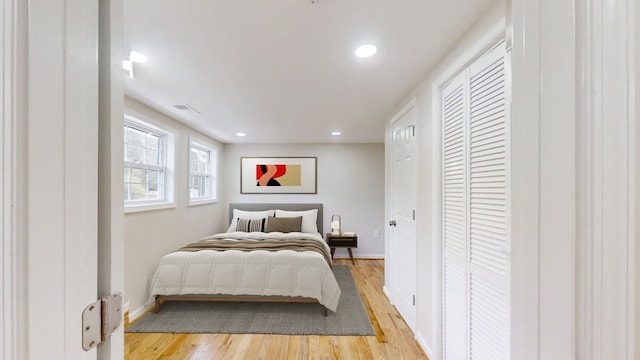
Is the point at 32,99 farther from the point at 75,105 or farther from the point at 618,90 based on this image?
the point at 618,90

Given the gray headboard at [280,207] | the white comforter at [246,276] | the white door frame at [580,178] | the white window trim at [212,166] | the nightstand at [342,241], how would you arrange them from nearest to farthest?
the white door frame at [580,178] < the white comforter at [246,276] < the white window trim at [212,166] < the nightstand at [342,241] < the gray headboard at [280,207]

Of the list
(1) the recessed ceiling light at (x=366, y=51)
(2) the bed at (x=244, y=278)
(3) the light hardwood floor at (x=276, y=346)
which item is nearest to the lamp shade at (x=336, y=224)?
(2) the bed at (x=244, y=278)

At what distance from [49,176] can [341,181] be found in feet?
15.4

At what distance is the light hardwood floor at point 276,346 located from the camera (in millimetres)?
2051

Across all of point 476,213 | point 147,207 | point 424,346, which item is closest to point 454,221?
point 476,213

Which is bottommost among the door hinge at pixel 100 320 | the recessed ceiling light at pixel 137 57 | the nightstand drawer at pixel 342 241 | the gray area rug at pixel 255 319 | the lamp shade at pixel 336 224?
the gray area rug at pixel 255 319

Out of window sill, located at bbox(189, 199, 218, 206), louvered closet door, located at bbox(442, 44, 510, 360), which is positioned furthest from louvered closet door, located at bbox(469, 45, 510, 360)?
window sill, located at bbox(189, 199, 218, 206)

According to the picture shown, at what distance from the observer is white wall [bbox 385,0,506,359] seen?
68.7 inches

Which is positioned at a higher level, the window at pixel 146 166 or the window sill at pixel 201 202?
the window at pixel 146 166

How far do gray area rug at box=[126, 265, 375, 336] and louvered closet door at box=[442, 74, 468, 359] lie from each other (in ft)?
2.76

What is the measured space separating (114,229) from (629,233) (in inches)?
31.1

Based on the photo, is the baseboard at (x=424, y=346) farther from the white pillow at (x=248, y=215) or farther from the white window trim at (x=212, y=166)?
the white window trim at (x=212, y=166)

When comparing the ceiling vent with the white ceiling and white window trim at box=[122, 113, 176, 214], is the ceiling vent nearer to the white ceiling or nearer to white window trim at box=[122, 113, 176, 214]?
the white ceiling

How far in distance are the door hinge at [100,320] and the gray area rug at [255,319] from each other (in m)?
2.15
